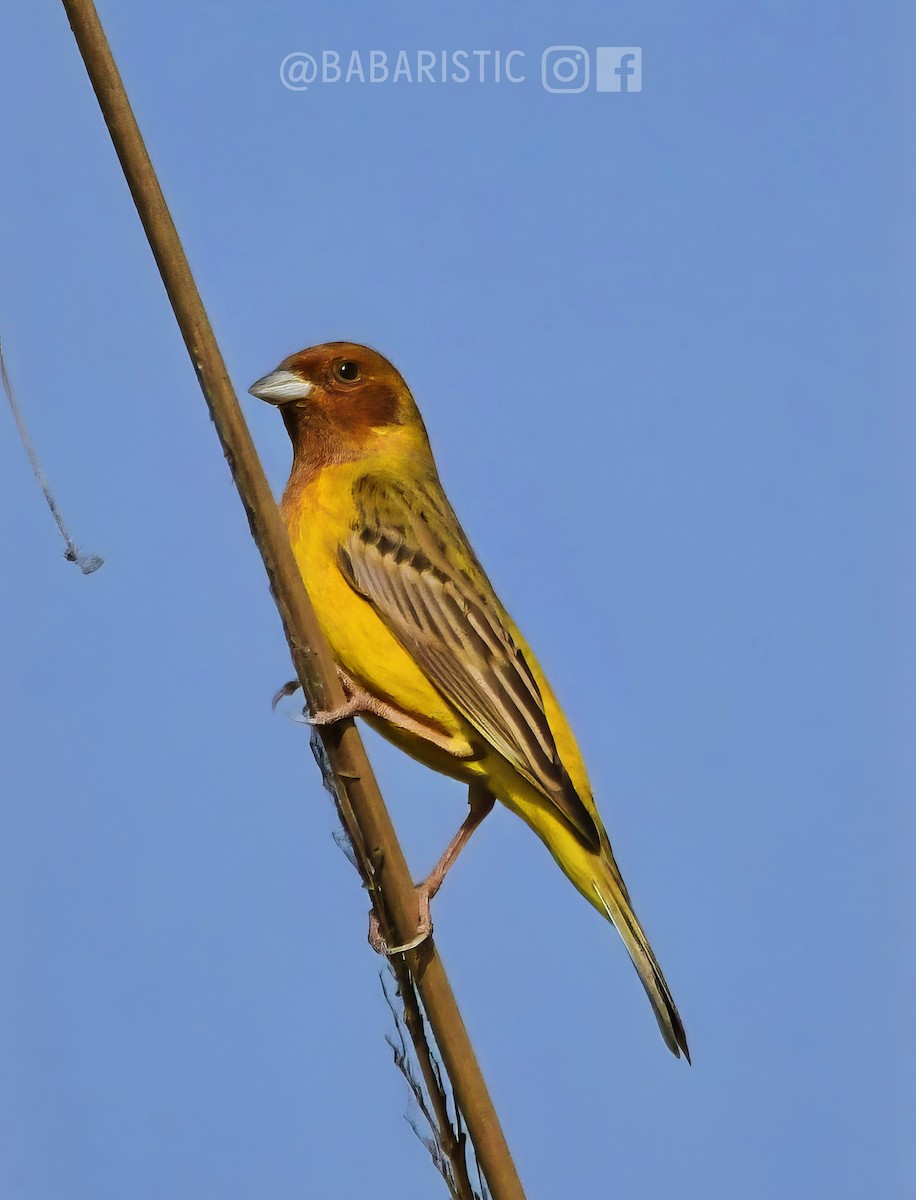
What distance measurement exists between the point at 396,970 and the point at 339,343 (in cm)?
192

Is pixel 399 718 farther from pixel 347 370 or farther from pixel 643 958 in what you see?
pixel 347 370

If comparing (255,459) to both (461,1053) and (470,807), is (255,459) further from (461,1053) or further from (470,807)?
(470,807)

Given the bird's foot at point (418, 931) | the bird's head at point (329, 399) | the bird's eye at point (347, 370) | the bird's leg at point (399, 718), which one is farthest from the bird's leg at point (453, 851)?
Result: the bird's eye at point (347, 370)

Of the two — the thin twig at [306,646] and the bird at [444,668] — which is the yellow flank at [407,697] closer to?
the bird at [444,668]

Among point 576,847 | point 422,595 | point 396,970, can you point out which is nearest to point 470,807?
point 576,847

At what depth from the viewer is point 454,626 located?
3.52 meters

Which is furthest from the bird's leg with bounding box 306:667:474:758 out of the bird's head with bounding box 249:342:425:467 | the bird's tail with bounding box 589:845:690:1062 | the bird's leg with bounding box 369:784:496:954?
the bird's head with bounding box 249:342:425:467

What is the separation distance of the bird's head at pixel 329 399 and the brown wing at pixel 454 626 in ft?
0.84

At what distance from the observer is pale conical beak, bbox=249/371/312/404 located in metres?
3.85

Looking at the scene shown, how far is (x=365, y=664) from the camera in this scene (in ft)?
11.2

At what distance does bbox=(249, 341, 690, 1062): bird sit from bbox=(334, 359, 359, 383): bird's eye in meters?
0.19

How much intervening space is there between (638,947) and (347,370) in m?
1.81

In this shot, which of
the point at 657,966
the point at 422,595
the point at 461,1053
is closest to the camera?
the point at 461,1053

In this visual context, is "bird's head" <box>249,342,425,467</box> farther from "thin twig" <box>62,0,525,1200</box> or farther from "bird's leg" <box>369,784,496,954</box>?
"thin twig" <box>62,0,525,1200</box>
